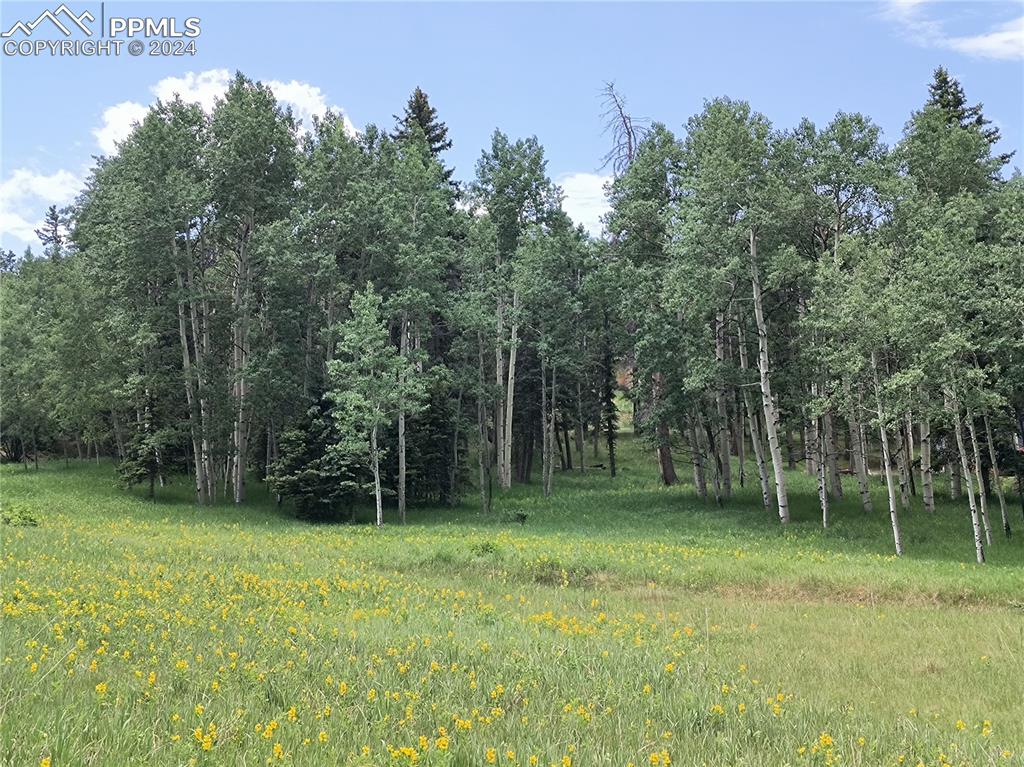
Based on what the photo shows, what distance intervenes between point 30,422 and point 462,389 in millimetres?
28436

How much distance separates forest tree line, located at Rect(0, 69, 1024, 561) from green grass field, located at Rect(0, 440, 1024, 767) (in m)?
8.64

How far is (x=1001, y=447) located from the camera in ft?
90.2

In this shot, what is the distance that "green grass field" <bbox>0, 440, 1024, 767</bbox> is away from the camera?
535 centimetres

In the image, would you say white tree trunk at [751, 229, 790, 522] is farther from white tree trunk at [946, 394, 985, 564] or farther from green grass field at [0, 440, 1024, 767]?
green grass field at [0, 440, 1024, 767]

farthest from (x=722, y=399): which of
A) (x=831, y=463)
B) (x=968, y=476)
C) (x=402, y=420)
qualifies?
(x=402, y=420)

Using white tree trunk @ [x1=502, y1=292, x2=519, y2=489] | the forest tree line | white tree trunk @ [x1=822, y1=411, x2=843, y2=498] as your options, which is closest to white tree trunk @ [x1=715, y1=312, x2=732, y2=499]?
the forest tree line

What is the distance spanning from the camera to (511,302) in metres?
40.2

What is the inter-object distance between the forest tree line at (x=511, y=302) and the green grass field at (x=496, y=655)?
28.4 ft

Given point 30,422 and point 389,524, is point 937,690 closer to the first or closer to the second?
point 389,524

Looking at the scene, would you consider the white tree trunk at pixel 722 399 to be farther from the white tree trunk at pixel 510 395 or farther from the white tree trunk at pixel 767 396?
the white tree trunk at pixel 510 395

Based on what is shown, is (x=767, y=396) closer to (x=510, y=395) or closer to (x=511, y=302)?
(x=510, y=395)

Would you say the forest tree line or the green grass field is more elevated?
the forest tree line

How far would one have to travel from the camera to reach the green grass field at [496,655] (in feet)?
17.5

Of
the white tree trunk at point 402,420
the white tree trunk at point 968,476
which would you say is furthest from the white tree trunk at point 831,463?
the white tree trunk at point 402,420
